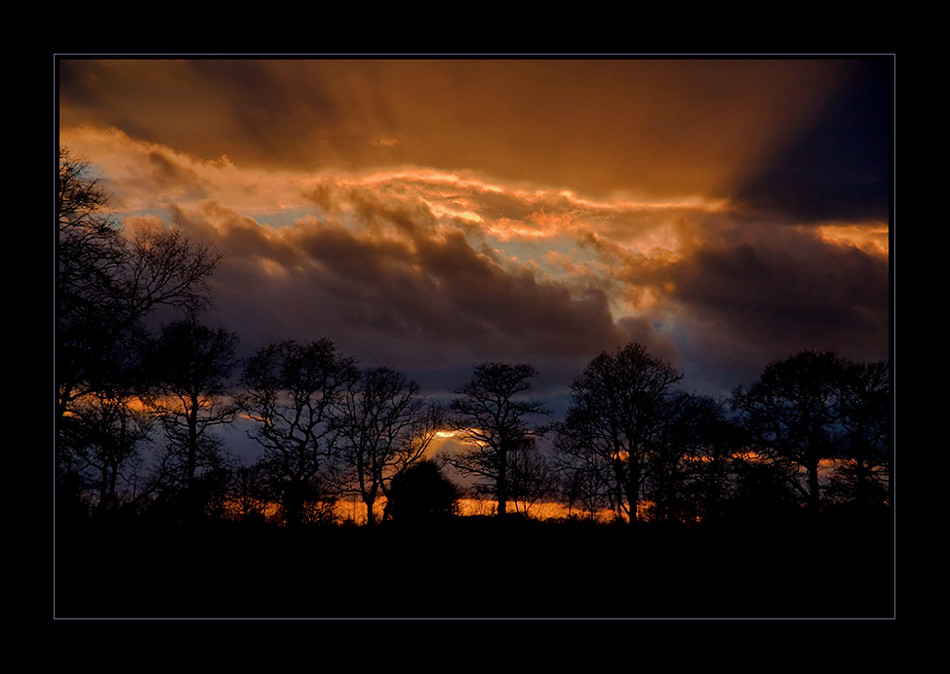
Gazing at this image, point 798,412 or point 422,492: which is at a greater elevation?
point 798,412

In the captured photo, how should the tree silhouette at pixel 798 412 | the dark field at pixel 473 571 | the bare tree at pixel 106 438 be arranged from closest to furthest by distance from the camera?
the dark field at pixel 473 571 → the bare tree at pixel 106 438 → the tree silhouette at pixel 798 412

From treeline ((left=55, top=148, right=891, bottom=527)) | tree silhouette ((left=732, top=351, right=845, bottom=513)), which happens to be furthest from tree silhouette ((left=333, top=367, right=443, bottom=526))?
tree silhouette ((left=732, top=351, right=845, bottom=513))

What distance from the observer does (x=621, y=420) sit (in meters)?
11.2

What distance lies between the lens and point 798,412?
10383mm

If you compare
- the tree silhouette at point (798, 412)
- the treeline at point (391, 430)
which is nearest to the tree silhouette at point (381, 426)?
the treeline at point (391, 430)

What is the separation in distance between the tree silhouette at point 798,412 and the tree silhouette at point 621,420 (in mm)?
1568

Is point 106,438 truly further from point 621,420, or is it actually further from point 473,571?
point 621,420

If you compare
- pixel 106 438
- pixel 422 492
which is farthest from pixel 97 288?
pixel 422 492

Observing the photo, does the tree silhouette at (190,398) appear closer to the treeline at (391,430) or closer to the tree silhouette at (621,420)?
the treeline at (391,430)

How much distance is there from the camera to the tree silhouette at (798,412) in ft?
32.6

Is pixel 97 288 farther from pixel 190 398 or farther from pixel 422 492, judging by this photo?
pixel 422 492

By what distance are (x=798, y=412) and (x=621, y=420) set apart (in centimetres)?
345

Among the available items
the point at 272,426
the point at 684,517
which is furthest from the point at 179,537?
the point at 684,517

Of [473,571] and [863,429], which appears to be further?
[863,429]
